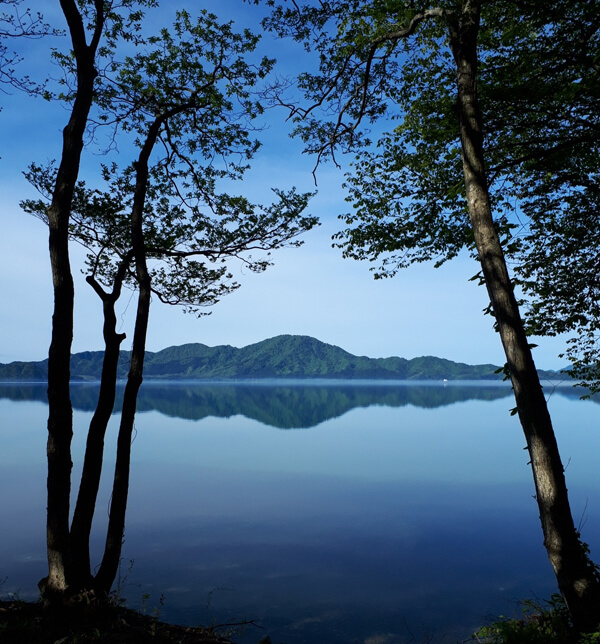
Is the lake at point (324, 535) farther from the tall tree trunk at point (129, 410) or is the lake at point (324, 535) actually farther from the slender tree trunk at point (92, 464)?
the slender tree trunk at point (92, 464)

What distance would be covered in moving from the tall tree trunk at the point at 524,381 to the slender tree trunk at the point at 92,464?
6.38m

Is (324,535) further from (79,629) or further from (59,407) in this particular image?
(59,407)

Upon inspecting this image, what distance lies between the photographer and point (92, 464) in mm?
8750

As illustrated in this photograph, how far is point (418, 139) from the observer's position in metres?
12.4

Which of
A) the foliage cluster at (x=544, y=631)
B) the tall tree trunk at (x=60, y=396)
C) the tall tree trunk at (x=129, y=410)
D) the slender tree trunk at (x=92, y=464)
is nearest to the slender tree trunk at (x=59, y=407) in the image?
the tall tree trunk at (x=60, y=396)

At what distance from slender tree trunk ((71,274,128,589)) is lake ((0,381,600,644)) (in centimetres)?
343

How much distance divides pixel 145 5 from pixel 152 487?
23.9 meters

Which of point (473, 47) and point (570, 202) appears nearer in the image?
point (473, 47)

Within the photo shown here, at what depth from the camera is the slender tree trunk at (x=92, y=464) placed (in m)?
8.25

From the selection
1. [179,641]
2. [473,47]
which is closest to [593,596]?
[179,641]

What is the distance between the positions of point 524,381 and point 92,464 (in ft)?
24.2

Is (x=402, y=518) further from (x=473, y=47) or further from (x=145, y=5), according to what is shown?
(x=145, y=5)

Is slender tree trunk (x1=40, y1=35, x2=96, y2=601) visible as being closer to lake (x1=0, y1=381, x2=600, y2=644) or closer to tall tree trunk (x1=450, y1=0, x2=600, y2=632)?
lake (x1=0, y1=381, x2=600, y2=644)

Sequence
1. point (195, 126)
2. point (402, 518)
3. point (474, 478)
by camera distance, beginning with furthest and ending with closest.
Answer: point (474, 478) < point (402, 518) < point (195, 126)
